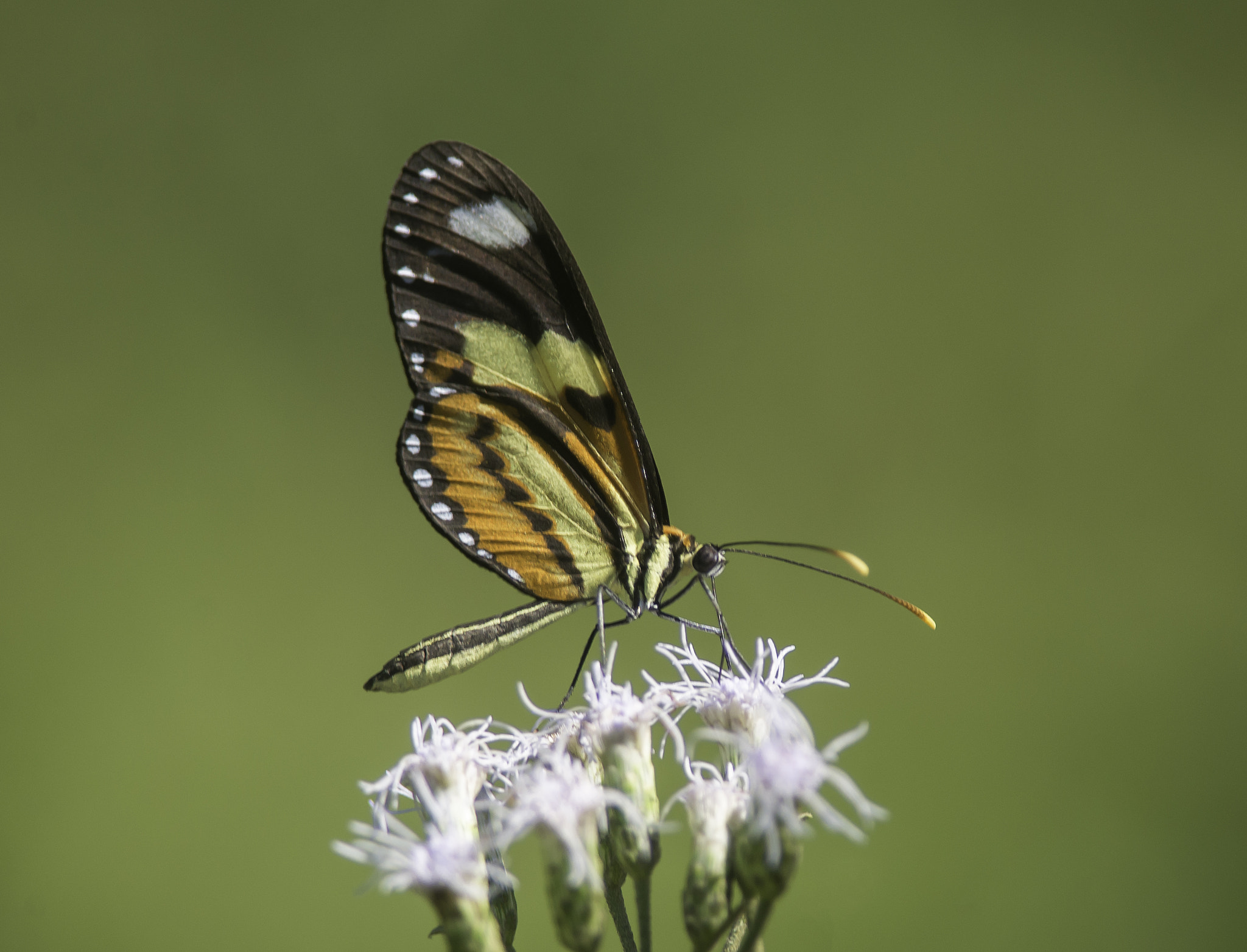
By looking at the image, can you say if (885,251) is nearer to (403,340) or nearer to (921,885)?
(921,885)

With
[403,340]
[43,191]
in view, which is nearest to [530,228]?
[403,340]

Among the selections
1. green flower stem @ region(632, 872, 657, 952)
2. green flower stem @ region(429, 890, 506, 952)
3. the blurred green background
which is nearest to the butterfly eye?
green flower stem @ region(632, 872, 657, 952)

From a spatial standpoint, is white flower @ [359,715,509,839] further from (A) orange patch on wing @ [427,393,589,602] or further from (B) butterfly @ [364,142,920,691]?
(A) orange patch on wing @ [427,393,589,602]

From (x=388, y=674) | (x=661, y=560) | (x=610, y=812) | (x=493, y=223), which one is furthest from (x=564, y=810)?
(x=493, y=223)

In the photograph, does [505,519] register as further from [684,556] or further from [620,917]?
[620,917]

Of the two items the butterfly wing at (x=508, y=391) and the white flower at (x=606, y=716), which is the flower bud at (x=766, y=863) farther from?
the butterfly wing at (x=508, y=391)

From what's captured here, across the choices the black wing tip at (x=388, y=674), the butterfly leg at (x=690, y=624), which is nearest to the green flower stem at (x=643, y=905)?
the butterfly leg at (x=690, y=624)

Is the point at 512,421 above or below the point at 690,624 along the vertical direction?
above
